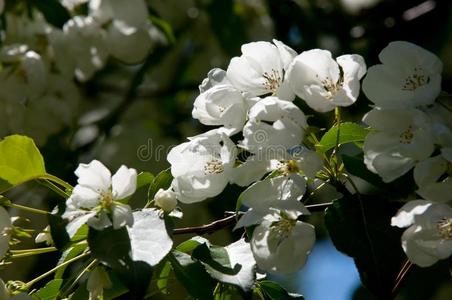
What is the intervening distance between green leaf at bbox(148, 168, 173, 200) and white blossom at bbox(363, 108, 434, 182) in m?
0.34

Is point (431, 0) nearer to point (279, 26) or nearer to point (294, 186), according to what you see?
point (279, 26)

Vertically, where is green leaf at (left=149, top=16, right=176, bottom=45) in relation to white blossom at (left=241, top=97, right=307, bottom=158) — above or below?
below

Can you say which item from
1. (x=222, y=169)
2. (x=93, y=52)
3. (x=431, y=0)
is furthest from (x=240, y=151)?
(x=431, y=0)

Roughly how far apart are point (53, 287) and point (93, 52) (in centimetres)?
146

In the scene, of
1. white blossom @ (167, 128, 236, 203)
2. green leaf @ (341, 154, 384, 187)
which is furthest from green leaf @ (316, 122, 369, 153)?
white blossom @ (167, 128, 236, 203)

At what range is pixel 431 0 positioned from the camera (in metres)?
3.37

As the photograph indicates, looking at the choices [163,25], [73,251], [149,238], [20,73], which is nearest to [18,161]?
[73,251]

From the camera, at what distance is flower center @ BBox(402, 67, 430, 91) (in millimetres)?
1481

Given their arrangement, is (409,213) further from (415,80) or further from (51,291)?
(51,291)

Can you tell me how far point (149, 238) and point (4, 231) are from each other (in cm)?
25

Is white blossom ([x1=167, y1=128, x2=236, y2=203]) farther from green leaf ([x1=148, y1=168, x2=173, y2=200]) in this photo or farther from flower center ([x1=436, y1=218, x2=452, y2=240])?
flower center ([x1=436, y1=218, x2=452, y2=240])

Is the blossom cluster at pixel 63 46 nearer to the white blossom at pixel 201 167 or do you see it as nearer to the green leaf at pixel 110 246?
the white blossom at pixel 201 167

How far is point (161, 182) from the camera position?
63.8 inches

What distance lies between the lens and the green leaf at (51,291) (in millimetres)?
1538
